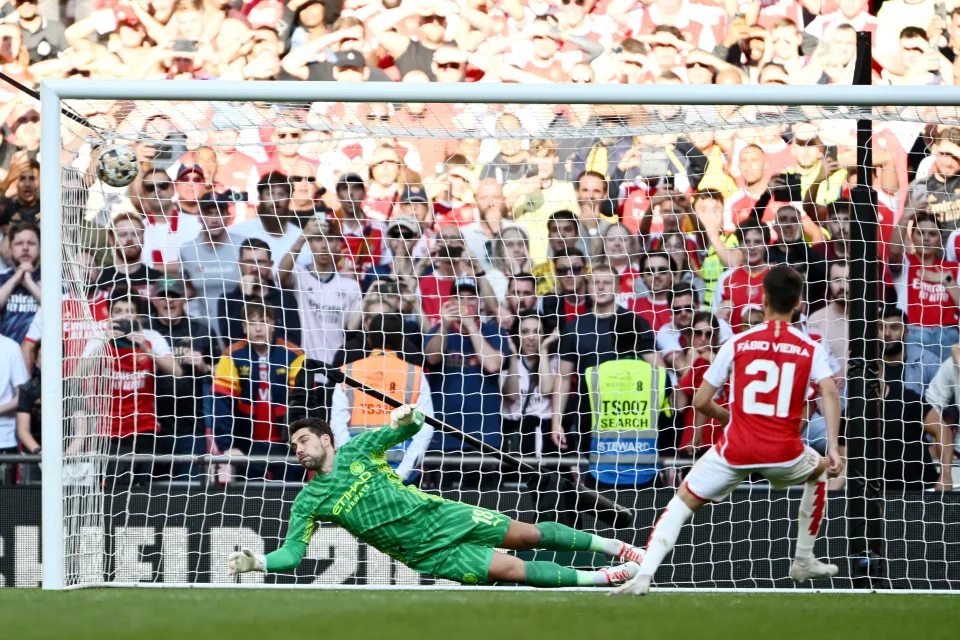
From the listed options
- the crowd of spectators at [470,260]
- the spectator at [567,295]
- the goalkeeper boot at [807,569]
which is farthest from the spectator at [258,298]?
the goalkeeper boot at [807,569]

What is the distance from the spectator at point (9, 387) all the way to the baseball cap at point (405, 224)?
2205mm

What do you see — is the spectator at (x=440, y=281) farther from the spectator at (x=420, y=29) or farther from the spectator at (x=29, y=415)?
the spectator at (x=29, y=415)

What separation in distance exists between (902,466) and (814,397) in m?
0.59

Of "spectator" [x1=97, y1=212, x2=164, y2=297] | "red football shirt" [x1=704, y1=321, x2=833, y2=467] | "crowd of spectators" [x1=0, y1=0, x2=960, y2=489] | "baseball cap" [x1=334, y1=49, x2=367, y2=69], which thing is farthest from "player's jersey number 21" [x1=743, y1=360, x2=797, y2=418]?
"baseball cap" [x1=334, y1=49, x2=367, y2=69]

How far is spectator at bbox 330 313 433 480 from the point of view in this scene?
19.7 ft

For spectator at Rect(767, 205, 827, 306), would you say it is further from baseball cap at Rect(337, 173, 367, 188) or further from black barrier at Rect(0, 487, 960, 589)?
baseball cap at Rect(337, 173, 367, 188)

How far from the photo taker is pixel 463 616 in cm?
375

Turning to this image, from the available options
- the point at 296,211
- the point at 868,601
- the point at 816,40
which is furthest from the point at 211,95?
the point at 816,40

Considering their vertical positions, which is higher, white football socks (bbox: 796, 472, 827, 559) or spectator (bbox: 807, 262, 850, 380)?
spectator (bbox: 807, 262, 850, 380)

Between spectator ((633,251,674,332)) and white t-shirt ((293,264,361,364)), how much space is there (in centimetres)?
157

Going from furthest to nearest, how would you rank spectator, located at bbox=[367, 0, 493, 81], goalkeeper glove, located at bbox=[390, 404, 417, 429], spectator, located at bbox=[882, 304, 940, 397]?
1. spectator, located at bbox=[367, 0, 493, 81]
2. spectator, located at bbox=[882, 304, 940, 397]
3. goalkeeper glove, located at bbox=[390, 404, 417, 429]

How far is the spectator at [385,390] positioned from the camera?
19.7 feet

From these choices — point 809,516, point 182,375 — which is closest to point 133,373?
point 182,375

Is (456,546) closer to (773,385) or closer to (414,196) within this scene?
(773,385)
